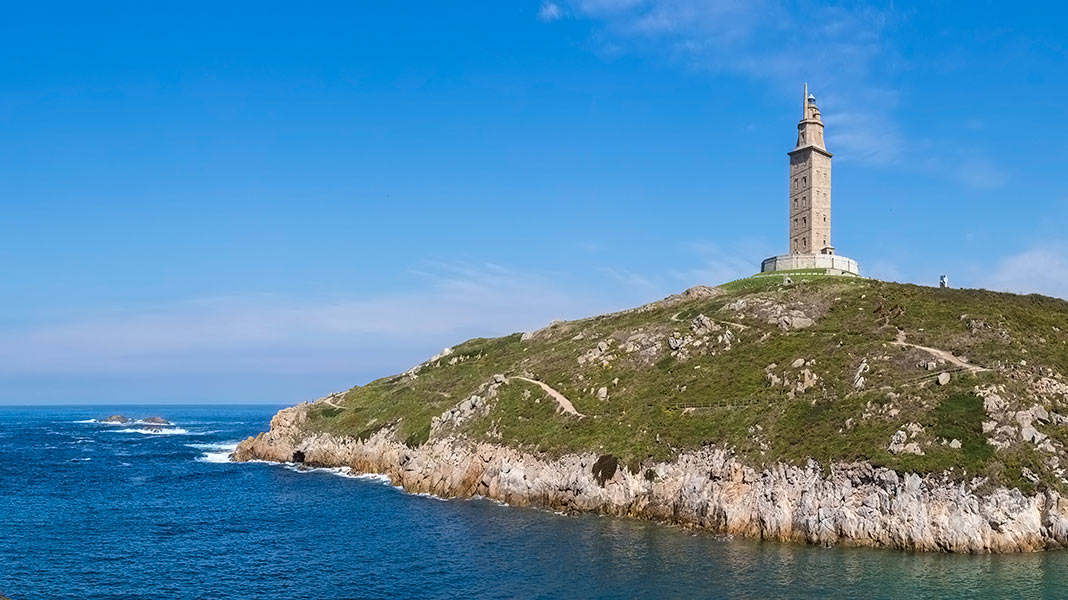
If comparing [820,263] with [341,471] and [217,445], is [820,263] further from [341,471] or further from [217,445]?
[217,445]

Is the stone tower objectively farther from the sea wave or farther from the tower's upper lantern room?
the sea wave

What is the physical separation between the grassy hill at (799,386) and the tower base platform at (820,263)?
466cm

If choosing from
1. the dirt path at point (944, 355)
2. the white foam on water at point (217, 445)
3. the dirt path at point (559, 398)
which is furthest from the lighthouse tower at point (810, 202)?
the white foam on water at point (217, 445)

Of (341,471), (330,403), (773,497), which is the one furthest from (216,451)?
(773,497)

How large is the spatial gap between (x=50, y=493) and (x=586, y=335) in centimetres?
7522

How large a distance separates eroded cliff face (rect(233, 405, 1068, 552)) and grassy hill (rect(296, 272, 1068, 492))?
4.80 feet

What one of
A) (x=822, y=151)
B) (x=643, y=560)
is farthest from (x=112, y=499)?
(x=822, y=151)

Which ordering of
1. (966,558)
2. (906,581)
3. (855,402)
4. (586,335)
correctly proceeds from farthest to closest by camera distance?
(586,335) < (855,402) < (966,558) < (906,581)

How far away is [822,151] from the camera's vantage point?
11694 cm

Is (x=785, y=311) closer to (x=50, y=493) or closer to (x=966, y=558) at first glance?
(x=966, y=558)

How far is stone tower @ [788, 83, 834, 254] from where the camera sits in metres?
116

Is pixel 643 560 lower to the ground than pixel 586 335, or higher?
lower

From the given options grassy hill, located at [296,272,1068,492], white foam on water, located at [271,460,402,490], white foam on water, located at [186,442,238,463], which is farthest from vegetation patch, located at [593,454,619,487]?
white foam on water, located at [186,442,238,463]

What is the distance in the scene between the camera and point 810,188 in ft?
380
